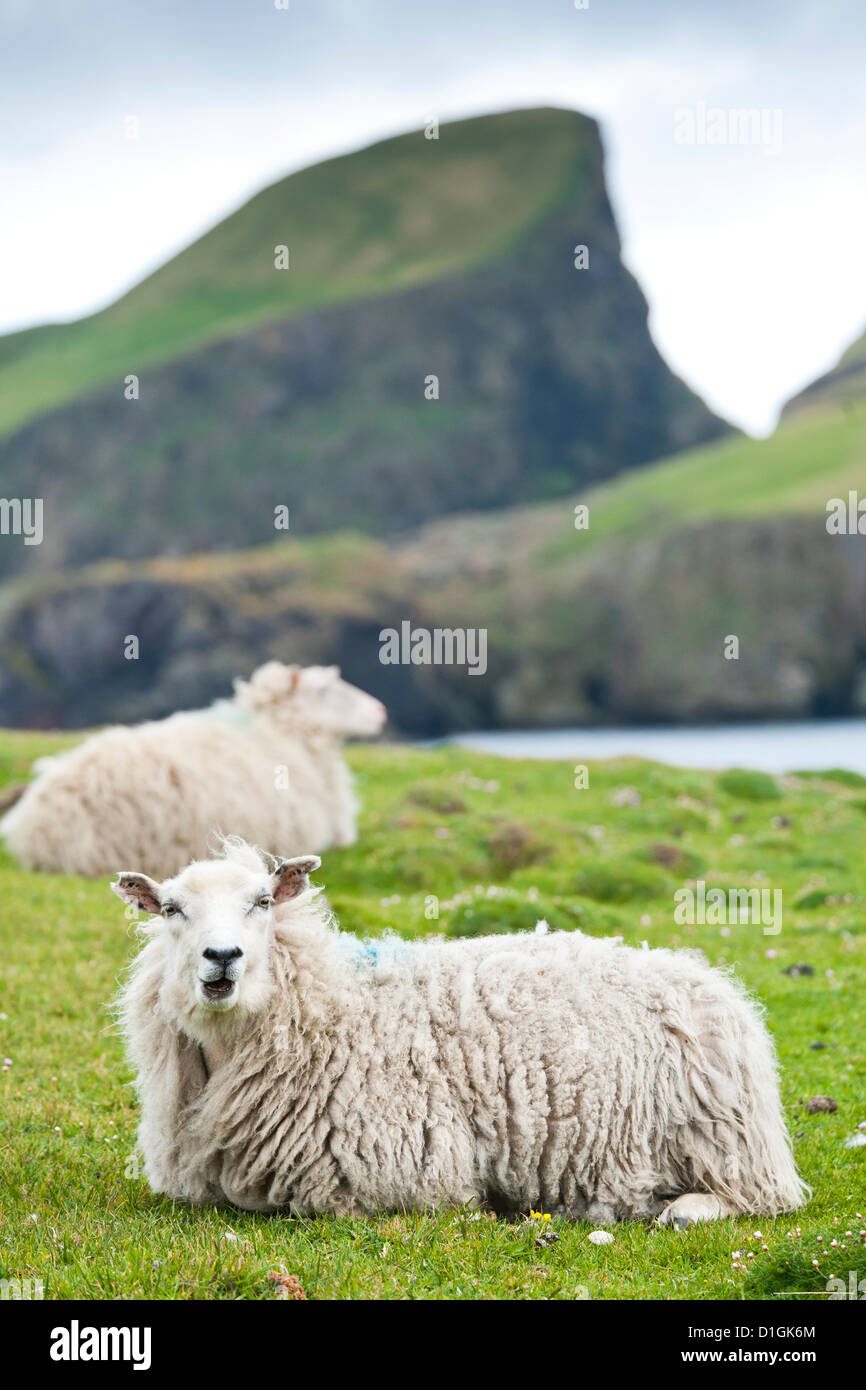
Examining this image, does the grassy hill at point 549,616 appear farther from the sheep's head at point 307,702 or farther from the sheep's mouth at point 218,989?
the sheep's mouth at point 218,989

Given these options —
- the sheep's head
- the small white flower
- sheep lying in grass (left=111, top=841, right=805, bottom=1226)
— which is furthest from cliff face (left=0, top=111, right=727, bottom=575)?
the small white flower

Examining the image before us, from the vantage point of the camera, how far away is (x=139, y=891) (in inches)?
282

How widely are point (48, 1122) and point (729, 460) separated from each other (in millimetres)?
129082

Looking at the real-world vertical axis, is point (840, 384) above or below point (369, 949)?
above

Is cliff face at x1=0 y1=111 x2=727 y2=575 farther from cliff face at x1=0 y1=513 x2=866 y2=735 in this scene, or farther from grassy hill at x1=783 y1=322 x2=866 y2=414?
cliff face at x1=0 y1=513 x2=866 y2=735

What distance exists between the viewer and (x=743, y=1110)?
7.22 metres

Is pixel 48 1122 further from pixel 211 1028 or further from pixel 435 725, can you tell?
pixel 435 725

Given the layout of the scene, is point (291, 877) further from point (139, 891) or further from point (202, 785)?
point (202, 785)

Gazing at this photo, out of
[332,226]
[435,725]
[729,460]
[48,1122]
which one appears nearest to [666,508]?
[729,460]

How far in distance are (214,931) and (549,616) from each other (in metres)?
110

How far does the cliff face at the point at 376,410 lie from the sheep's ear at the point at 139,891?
491ft

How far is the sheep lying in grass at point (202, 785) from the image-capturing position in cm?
1569

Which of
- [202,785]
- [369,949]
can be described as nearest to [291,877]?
[369,949]

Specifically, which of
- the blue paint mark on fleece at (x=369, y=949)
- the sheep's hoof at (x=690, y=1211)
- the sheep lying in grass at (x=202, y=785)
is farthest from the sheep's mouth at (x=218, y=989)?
the sheep lying in grass at (x=202, y=785)
